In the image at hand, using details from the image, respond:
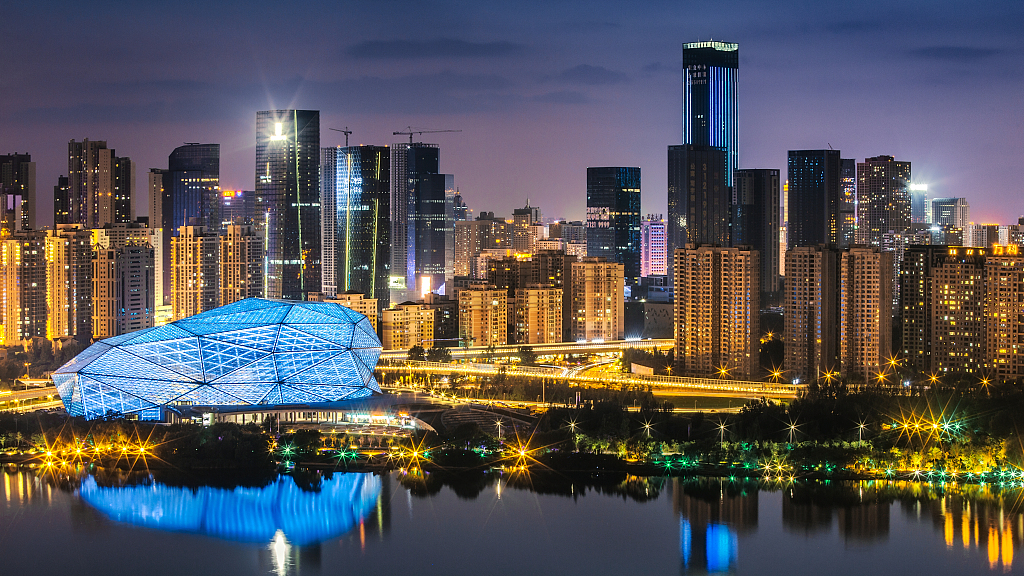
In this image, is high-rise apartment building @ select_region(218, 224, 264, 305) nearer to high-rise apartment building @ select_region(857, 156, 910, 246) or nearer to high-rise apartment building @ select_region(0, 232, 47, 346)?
high-rise apartment building @ select_region(0, 232, 47, 346)

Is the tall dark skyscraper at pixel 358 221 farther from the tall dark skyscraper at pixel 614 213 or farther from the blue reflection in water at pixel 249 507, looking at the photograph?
the blue reflection in water at pixel 249 507

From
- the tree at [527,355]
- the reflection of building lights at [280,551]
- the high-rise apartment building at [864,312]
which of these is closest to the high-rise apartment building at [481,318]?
the tree at [527,355]

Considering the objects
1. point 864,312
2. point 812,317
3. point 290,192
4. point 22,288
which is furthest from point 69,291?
point 864,312

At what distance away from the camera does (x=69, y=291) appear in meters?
34.5

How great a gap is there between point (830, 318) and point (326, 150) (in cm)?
2816

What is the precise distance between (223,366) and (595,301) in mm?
15313

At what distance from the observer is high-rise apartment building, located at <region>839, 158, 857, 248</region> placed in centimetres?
4591

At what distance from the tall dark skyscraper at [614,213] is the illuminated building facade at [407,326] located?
17.9 metres

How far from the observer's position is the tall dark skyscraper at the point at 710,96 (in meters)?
49.2

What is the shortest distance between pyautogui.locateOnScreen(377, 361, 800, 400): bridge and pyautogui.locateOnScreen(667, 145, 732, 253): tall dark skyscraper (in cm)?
1950

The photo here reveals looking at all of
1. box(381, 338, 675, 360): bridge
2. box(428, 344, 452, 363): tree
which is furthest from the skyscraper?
box(428, 344, 452, 363): tree

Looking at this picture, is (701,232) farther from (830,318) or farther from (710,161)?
(830,318)

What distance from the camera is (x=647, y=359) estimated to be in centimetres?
3122

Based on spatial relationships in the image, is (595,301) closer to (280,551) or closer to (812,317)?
(812,317)
